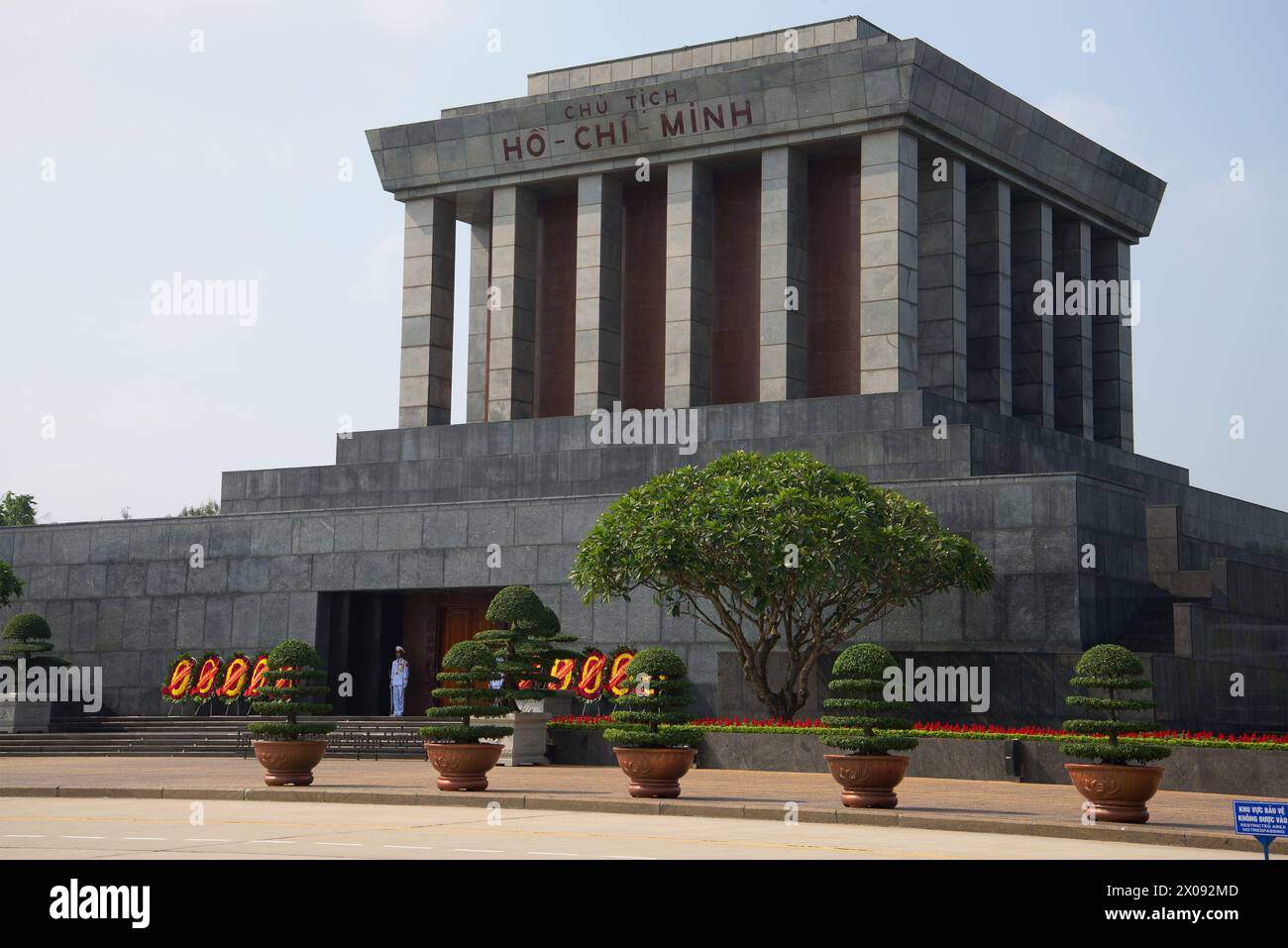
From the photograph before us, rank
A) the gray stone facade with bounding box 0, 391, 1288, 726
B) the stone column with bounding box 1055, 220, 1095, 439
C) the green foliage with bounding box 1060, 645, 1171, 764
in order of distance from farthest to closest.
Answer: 1. the stone column with bounding box 1055, 220, 1095, 439
2. the gray stone facade with bounding box 0, 391, 1288, 726
3. the green foliage with bounding box 1060, 645, 1171, 764

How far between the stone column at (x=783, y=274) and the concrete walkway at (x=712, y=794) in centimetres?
1611

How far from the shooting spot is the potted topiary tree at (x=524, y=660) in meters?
31.5

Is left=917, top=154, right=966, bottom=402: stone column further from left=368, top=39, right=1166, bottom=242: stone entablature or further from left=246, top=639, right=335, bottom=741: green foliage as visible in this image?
left=246, top=639, right=335, bottom=741: green foliage

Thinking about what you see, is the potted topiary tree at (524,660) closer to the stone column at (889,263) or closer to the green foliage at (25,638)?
the green foliage at (25,638)

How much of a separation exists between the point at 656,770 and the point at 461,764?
312 cm

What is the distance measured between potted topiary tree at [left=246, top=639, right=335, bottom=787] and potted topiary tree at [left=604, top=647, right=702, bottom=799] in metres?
4.80

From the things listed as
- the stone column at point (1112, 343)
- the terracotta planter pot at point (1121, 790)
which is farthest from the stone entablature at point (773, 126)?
the terracotta planter pot at point (1121, 790)

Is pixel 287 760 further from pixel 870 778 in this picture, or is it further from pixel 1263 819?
pixel 1263 819

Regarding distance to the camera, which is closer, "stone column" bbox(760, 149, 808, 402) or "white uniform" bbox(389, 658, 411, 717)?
"white uniform" bbox(389, 658, 411, 717)

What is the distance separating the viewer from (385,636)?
140ft

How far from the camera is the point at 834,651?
114 feet

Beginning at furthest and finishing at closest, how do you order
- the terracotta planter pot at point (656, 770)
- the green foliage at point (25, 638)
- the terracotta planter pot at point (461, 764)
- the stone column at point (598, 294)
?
the stone column at point (598, 294)
the green foliage at point (25, 638)
the terracotta planter pot at point (461, 764)
the terracotta planter pot at point (656, 770)

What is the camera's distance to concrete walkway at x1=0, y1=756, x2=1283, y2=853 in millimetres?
20109

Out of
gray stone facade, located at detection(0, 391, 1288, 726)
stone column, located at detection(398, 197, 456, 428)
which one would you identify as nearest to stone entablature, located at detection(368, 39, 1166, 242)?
stone column, located at detection(398, 197, 456, 428)
